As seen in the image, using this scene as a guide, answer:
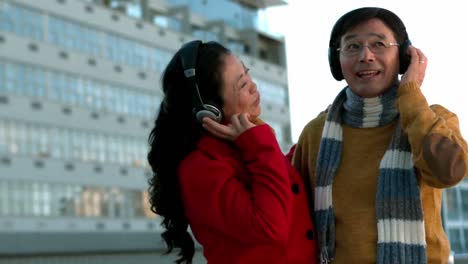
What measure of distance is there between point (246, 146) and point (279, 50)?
80653mm

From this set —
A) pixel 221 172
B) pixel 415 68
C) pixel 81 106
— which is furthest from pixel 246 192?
pixel 81 106

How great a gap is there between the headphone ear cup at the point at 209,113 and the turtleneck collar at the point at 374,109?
1.32 ft

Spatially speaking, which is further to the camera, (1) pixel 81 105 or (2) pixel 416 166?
(1) pixel 81 105

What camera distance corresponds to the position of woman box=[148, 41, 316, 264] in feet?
8.87

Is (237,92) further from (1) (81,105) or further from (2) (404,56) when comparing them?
(1) (81,105)

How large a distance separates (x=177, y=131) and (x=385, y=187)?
701 mm

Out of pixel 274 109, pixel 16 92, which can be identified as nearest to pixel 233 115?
pixel 16 92

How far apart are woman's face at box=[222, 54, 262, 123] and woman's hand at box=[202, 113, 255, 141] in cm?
5

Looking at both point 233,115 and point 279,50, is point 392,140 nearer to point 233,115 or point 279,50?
point 233,115

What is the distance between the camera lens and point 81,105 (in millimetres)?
60000

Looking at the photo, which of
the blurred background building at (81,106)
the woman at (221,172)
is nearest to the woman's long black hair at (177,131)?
the woman at (221,172)

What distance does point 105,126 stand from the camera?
62344mm

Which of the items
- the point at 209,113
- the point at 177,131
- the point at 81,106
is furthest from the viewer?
the point at 81,106

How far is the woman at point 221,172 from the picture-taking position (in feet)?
8.87
